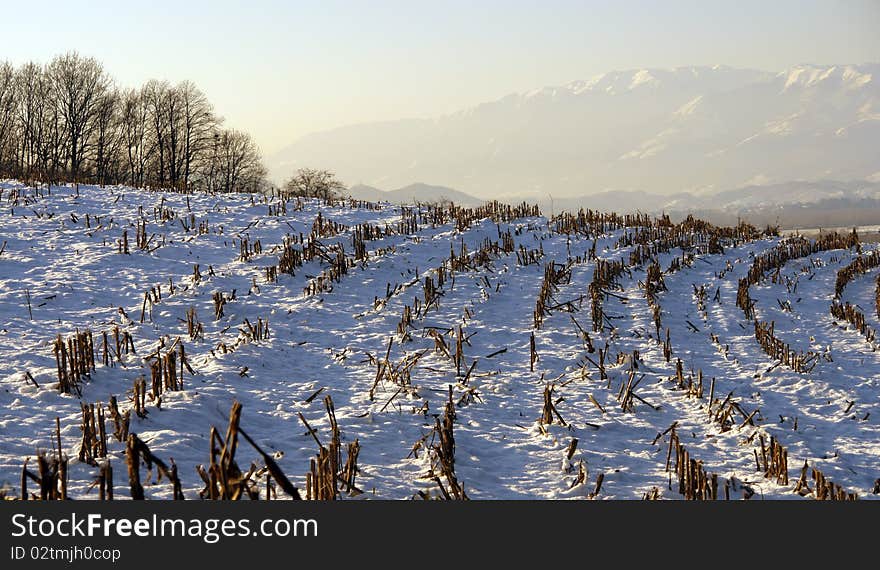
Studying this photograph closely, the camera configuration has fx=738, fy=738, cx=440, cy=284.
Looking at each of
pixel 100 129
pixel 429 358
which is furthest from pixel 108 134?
pixel 429 358

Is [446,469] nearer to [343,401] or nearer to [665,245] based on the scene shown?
[343,401]

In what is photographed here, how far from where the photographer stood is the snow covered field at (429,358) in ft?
23.1

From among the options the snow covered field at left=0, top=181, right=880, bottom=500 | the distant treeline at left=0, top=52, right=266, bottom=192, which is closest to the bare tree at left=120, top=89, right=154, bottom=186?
the distant treeline at left=0, top=52, right=266, bottom=192

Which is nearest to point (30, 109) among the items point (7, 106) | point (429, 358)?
point (7, 106)

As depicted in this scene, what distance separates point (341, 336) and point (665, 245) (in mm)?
12313

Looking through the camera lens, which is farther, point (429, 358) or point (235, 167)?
point (235, 167)

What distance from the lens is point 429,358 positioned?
10758mm

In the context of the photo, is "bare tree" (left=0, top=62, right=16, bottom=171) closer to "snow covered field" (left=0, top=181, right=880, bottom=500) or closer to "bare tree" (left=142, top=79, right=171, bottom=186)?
"bare tree" (left=142, top=79, right=171, bottom=186)

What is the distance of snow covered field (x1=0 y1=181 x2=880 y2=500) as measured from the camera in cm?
705

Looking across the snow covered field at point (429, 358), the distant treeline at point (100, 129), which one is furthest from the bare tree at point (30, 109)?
the snow covered field at point (429, 358)

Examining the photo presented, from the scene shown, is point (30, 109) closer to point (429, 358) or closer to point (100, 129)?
point (100, 129)

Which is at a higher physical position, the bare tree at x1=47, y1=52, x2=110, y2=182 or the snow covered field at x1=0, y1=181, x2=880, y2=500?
the bare tree at x1=47, y1=52, x2=110, y2=182

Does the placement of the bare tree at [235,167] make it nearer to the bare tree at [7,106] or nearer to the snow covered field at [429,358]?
the bare tree at [7,106]

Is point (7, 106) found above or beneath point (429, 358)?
above
